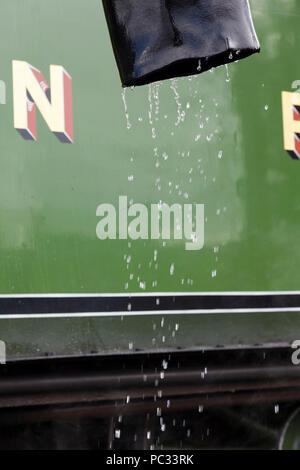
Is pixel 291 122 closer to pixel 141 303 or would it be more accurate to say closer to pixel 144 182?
pixel 144 182

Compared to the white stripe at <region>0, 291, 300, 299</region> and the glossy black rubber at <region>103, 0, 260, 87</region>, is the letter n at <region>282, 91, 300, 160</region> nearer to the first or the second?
the white stripe at <region>0, 291, 300, 299</region>

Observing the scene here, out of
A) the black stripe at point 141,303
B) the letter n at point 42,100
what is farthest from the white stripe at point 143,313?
the letter n at point 42,100

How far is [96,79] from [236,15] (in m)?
1.00

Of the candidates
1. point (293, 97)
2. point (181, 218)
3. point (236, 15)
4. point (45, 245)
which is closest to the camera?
point (236, 15)

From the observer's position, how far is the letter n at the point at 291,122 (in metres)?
2.36

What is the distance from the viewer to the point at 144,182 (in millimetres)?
2121

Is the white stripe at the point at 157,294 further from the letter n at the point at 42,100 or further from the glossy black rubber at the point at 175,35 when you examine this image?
the glossy black rubber at the point at 175,35

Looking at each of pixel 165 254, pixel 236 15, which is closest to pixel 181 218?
pixel 165 254

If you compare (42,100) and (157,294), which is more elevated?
(42,100)

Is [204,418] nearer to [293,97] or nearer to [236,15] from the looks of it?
[293,97]

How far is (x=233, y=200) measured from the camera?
2.24 meters

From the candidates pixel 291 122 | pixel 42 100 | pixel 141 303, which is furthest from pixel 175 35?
pixel 291 122

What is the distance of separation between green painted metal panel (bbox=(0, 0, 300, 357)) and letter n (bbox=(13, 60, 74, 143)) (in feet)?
0.06

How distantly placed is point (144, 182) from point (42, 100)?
14.3 inches
